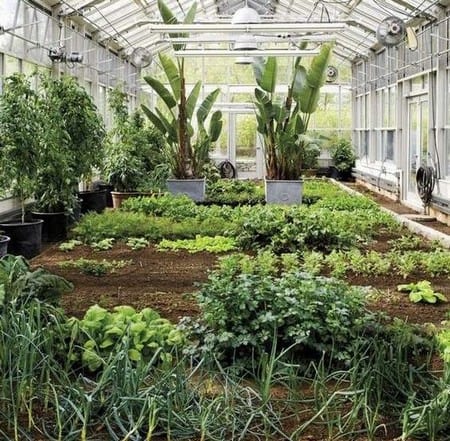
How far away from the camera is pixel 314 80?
13.9 m

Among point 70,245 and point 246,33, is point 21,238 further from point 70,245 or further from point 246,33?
point 246,33

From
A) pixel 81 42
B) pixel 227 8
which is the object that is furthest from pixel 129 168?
pixel 227 8

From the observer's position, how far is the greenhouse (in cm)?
347

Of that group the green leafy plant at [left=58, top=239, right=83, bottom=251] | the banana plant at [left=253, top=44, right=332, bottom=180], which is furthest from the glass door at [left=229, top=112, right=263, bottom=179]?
the green leafy plant at [left=58, top=239, right=83, bottom=251]

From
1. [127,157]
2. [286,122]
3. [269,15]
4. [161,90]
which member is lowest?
[127,157]

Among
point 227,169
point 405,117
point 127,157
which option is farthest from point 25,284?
point 227,169

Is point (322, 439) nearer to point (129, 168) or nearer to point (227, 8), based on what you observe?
point (129, 168)

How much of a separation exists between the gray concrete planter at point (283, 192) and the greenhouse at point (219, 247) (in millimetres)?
35

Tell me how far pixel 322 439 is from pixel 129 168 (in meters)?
11.1

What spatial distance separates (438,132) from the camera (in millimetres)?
13383

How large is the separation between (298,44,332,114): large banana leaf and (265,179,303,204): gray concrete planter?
1315mm

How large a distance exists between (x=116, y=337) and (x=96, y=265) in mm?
3051

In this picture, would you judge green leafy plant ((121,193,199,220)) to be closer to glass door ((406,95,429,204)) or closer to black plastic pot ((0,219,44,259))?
black plastic pot ((0,219,44,259))

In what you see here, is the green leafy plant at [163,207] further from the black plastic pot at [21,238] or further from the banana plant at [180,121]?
the banana plant at [180,121]
